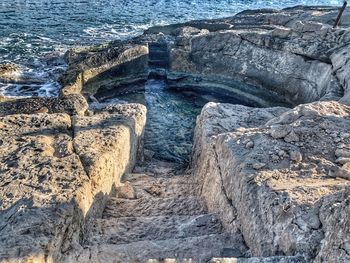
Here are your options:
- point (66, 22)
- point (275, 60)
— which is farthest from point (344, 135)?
point (66, 22)

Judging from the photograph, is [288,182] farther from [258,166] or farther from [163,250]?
[163,250]

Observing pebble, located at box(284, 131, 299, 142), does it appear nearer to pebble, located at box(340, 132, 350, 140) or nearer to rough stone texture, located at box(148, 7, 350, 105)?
pebble, located at box(340, 132, 350, 140)

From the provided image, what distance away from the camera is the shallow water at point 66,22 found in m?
18.2

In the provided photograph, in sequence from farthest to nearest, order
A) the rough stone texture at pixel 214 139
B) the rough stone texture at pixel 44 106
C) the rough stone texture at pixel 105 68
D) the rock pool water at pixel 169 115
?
the rough stone texture at pixel 105 68, the rock pool water at pixel 169 115, the rough stone texture at pixel 44 106, the rough stone texture at pixel 214 139

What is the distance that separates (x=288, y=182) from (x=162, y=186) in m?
3.44

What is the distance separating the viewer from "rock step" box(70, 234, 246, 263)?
475 centimetres

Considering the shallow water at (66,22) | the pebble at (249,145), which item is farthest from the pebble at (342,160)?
the shallow water at (66,22)

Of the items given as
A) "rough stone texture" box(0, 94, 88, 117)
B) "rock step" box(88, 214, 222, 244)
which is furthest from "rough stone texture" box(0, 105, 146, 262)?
"rough stone texture" box(0, 94, 88, 117)

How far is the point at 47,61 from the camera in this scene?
61.8 ft

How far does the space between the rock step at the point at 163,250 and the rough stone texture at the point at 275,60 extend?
7.23 m

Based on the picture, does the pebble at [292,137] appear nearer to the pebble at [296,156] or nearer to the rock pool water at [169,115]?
the pebble at [296,156]

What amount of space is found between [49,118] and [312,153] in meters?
5.16

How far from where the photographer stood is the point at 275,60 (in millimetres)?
14836

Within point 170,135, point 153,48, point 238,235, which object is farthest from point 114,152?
point 153,48
